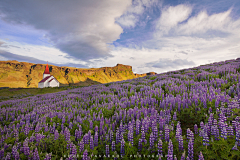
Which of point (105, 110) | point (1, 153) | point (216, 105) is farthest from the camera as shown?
point (105, 110)

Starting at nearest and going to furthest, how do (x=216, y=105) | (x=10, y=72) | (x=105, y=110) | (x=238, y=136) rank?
1. (x=238, y=136)
2. (x=216, y=105)
3. (x=105, y=110)
4. (x=10, y=72)

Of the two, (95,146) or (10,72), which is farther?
(10,72)

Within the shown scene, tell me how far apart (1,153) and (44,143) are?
2.94ft

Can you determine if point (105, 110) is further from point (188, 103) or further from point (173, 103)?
point (188, 103)

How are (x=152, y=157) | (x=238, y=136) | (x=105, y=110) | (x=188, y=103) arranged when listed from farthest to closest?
(x=105, y=110) → (x=188, y=103) → (x=152, y=157) → (x=238, y=136)

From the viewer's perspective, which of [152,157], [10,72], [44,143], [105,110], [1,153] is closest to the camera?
[152,157]

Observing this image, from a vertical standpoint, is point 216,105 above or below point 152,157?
above

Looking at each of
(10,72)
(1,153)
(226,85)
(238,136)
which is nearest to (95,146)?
(1,153)

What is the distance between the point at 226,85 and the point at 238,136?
18.5 ft

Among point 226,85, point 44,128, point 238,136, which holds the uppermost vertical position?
point 226,85

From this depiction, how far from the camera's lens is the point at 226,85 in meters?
7.09

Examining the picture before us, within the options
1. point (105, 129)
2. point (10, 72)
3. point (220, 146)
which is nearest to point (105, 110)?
point (105, 129)

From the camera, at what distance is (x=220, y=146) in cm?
278

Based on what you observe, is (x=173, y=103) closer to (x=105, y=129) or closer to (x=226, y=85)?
(x=105, y=129)
